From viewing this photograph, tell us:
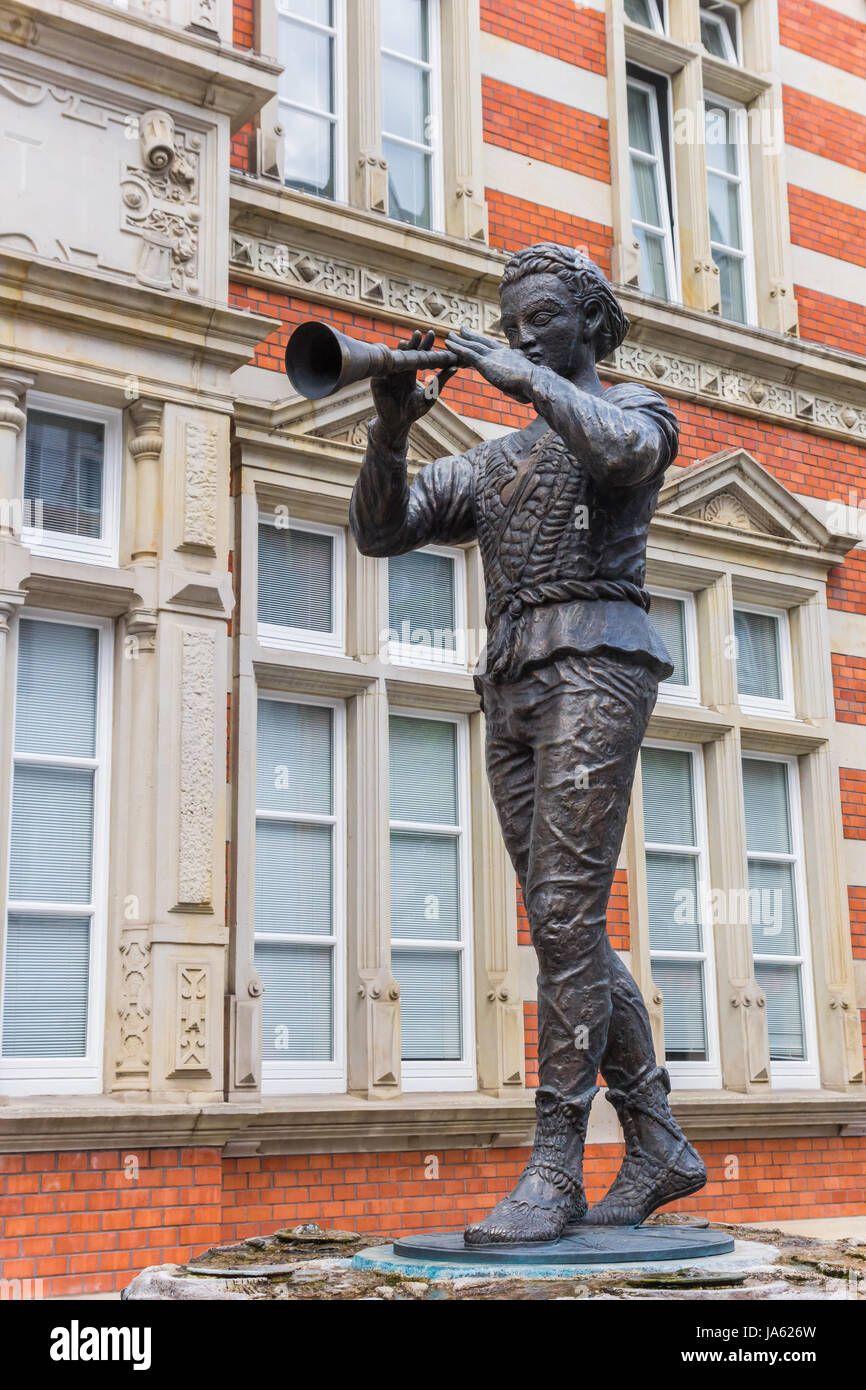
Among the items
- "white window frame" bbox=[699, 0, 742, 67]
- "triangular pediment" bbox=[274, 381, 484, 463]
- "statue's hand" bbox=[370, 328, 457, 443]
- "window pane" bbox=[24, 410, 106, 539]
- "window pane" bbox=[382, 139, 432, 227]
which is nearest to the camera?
"statue's hand" bbox=[370, 328, 457, 443]

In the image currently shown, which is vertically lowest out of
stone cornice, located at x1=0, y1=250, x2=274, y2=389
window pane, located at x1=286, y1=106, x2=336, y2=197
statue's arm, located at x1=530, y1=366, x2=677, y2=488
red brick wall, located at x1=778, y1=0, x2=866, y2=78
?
statue's arm, located at x1=530, y1=366, x2=677, y2=488

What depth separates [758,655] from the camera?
10.7 m

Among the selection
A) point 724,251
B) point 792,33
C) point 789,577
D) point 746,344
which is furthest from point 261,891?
point 792,33

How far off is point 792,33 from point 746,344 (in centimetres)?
268

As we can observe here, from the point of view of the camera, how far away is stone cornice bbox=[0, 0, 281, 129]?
24.5ft

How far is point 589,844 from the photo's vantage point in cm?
397

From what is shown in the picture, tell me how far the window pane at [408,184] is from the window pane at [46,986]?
15.4 feet

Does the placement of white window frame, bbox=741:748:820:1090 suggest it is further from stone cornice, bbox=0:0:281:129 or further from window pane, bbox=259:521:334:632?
stone cornice, bbox=0:0:281:129

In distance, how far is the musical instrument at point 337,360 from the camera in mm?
3790

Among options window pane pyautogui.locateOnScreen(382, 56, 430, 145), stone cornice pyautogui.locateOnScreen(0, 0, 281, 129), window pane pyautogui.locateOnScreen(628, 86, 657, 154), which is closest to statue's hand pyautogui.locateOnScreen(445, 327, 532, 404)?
stone cornice pyautogui.locateOnScreen(0, 0, 281, 129)

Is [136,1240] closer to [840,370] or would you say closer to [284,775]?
[284,775]

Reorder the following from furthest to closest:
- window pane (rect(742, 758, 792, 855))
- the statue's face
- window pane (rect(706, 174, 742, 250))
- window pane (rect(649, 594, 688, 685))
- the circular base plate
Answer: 1. window pane (rect(706, 174, 742, 250))
2. window pane (rect(742, 758, 792, 855))
3. window pane (rect(649, 594, 688, 685))
4. the statue's face
5. the circular base plate

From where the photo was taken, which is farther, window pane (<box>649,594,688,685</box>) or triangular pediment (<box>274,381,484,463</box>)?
window pane (<box>649,594,688,685</box>)

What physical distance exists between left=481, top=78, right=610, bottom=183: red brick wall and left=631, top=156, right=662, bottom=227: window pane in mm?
513
